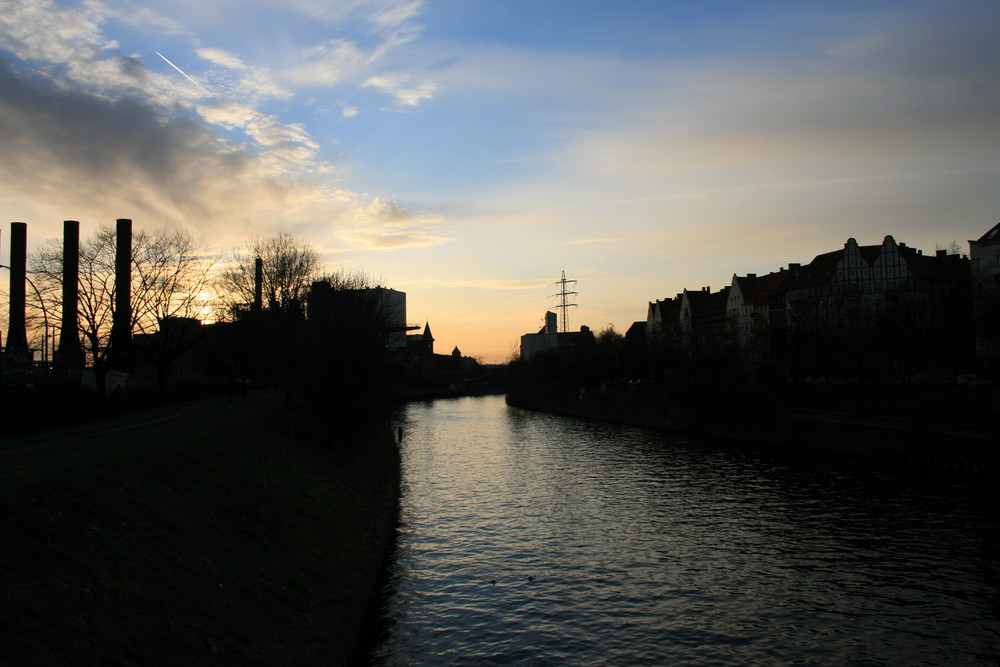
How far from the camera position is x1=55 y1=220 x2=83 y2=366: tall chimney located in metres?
49.1

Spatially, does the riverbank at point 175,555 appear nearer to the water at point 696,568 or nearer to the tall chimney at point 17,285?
the water at point 696,568

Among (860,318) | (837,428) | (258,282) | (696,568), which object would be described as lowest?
(696,568)

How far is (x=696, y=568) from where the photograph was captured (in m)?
21.5

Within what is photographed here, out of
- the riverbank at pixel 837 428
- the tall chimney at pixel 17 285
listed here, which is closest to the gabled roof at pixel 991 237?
the riverbank at pixel 837 428

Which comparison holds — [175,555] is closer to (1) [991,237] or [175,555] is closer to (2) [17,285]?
(2) [17,285]

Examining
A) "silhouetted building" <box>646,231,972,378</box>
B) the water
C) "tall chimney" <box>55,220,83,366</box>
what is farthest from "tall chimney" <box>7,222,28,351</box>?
"silhouetted building" <box>646,231,972,378</box>

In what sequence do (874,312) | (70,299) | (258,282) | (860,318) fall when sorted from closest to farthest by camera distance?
1. (70,299)
2. (258,282)
3. (860,318)
4. (874,312)

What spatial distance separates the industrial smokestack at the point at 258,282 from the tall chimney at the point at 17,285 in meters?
16.0

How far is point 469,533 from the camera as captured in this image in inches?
1025

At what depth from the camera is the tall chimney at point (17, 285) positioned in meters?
52.1

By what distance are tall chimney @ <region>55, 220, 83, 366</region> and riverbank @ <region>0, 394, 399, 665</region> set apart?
83.1 ft

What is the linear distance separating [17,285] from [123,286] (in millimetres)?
8605

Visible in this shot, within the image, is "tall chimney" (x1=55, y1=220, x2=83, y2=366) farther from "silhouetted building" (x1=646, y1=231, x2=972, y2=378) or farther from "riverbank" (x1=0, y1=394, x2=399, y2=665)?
"silhouetted building" (x1=646, y1=231, x2=972, y2=378)

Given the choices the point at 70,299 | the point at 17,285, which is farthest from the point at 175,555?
the point at 17,285
